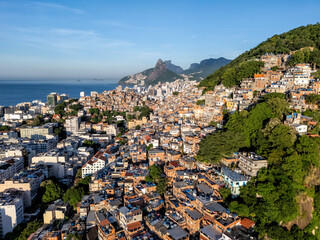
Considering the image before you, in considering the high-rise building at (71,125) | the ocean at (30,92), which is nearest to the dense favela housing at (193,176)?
the high-rise building at (71,125)

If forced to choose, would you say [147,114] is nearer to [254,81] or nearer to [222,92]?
[222,92]

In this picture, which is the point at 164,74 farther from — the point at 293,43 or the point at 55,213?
the point at 55,213

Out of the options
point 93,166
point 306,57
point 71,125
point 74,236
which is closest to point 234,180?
point 74,236

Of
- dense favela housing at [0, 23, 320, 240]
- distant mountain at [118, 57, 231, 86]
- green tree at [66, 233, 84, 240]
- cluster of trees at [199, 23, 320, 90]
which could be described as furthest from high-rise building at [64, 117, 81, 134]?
distant mountain at [118, 57, 231, 86]

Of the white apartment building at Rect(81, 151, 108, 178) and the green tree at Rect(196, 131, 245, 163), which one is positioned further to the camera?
the white apartment building at Rect(81, 151, 108, 178)

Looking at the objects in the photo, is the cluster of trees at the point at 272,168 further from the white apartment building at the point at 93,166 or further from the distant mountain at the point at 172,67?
the distant mountain at the point at 172,67

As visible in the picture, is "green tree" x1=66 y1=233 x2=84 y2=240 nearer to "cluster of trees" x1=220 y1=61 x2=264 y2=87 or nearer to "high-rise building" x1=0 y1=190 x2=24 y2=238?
"high-rise building" x1=0 y1=190 x2=24 y2=238
